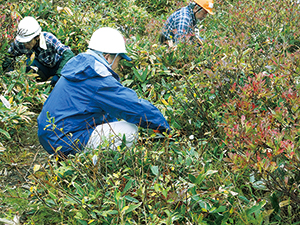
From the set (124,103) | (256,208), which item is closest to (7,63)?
(124,103)

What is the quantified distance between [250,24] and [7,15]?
3800 mm

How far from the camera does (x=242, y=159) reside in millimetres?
1746

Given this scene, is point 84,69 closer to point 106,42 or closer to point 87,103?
point 87,103

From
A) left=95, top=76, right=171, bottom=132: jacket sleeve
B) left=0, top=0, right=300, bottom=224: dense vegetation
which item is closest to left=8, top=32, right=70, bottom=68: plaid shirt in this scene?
left=0, top=0, right=300, bottom=224: dense vegetation

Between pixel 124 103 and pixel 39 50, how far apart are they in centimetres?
244

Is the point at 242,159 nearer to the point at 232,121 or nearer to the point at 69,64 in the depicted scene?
the point at 232,121

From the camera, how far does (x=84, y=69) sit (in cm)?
251

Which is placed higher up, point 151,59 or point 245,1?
point 245,1

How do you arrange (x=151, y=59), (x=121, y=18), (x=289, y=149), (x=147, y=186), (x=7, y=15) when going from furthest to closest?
1. (x=121, y=18)
2. (x=7, y=15)
3. (x=151, y=59)
4. (x=147, y=186)
5. (x=289, y=149)

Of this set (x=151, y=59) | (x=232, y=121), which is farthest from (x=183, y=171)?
(x=151, y=59)

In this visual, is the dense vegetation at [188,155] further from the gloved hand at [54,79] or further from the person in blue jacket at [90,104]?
the gloved hand at [54,79]

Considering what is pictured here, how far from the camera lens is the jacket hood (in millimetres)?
2504

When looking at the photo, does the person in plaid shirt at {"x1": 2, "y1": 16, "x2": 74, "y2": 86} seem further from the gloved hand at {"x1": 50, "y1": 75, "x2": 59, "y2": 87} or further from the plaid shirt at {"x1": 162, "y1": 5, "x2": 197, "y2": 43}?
the plaid shirt at {"x1": 162, "y1": 5, "x2": 197, "y2": 43}

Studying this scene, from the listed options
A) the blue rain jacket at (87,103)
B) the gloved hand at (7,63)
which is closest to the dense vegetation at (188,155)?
the gloved hand at (7,63)
